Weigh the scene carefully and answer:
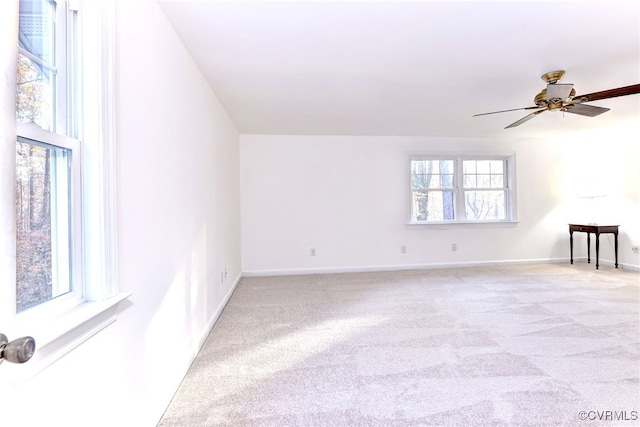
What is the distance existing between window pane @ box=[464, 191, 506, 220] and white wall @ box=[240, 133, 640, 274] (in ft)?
0.81

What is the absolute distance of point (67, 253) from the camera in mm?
1023

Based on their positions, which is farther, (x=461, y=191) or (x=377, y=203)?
(x=461, y=191)

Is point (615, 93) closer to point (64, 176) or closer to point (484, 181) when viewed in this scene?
point (484, 181)

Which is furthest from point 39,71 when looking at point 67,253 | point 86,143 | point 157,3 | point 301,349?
point 301,349

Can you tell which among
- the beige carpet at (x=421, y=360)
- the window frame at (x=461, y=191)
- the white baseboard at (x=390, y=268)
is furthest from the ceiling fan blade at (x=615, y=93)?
the white baseboard at (x=390, y=268)

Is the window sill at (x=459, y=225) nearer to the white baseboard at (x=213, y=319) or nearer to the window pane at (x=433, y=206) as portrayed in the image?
the window pane at (x=433, y=206)

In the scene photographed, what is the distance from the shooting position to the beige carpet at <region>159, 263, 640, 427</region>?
5.20 ft

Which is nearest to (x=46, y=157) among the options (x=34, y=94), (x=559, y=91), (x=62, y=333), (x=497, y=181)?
(x=34, y=94)

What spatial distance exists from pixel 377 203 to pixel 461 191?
1511mm

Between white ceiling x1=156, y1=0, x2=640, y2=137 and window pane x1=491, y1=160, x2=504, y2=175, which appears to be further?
window pane x1=491, y1=160, x2=504, y2=175

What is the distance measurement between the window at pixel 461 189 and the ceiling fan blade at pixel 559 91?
2.62 meters

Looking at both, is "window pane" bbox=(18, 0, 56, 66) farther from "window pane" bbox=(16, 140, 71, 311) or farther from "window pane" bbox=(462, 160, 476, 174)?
"window pane" bbox=(462, 160, 476, 174)

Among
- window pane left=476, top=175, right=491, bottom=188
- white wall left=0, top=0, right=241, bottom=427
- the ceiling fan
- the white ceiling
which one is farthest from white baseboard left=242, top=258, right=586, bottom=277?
the ceiling fan

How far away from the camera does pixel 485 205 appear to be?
17.3 ft
